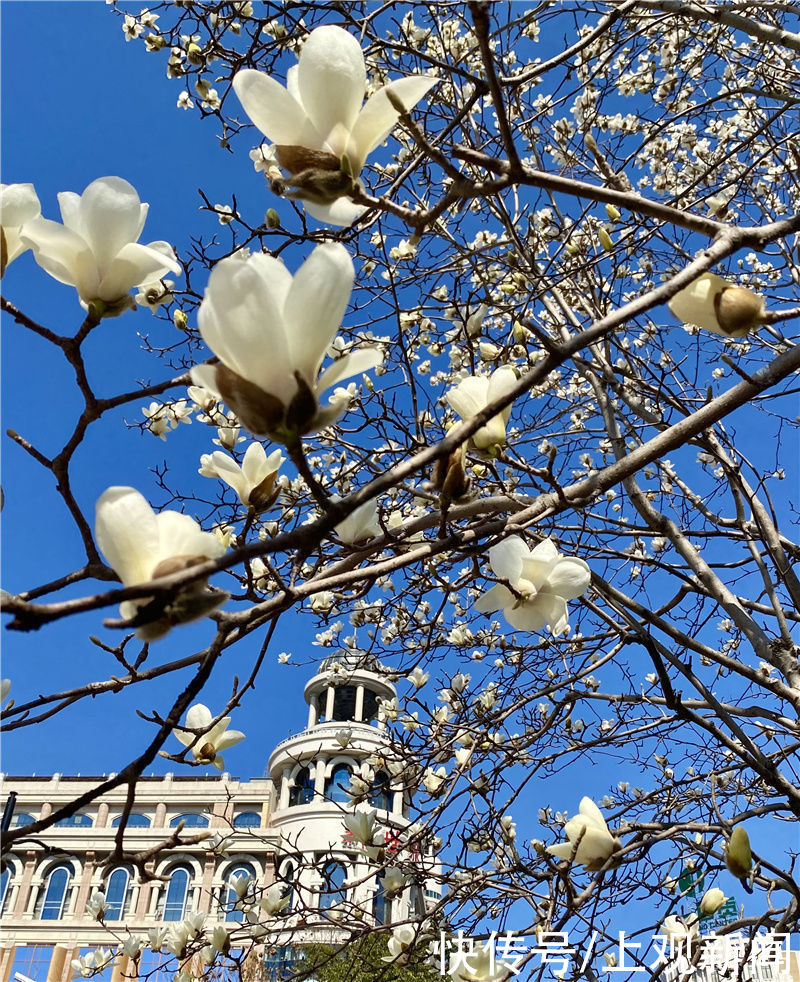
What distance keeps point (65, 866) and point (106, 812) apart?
1734 mm

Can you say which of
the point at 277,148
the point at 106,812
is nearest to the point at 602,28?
the point at 277,148

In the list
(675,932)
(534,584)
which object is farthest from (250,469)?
(675,932)

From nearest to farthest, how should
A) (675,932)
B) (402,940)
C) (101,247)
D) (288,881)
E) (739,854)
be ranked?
1. (101,247)
2. (739,854)
3. (675,932)
4. (288,881)
5. (402,940)

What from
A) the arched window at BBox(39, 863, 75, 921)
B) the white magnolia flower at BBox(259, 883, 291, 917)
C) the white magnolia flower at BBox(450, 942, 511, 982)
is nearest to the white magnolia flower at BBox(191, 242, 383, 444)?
the white magnolia flower at BBox(450, 942, 511, 982)

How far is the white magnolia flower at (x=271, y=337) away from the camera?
54 centimetres

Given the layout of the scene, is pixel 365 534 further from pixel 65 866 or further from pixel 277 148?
pixel 65 866

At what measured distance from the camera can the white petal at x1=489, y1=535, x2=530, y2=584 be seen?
1066 mm

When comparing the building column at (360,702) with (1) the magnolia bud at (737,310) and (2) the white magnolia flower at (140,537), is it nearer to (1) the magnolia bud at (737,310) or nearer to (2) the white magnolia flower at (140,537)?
(1) the magnolia bud at (737,310)

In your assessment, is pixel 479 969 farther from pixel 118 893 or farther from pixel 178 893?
pixel 118 893

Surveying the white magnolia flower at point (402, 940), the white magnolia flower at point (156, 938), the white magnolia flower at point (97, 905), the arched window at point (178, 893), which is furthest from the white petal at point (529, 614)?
the arched window at point (178, 893)

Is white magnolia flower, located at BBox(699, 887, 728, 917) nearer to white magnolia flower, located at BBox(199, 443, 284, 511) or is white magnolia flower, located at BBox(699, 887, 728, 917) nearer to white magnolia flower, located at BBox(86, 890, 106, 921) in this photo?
white magnolia flower, located at BBox(199, 443, 284, 511)

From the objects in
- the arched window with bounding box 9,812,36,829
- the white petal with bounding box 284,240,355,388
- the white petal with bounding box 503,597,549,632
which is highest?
the arched window with bounding box 9,812,36,829

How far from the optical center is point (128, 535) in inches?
22.7

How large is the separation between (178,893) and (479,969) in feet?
77.9
